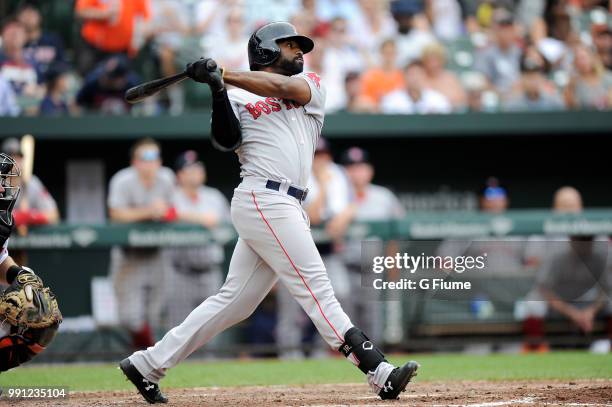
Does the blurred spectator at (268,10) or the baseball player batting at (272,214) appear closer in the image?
the baseball player batting at (272,214)

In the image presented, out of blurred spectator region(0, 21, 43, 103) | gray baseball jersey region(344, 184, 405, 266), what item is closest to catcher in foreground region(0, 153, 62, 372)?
gray baseball jersey region(344, 184, 405, 266)

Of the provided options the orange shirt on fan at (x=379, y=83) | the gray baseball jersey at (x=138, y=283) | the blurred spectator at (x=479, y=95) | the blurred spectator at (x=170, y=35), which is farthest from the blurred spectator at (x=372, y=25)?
the gray baseball jersey at (x=138, y=283)

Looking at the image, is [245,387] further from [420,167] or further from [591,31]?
[591,31]

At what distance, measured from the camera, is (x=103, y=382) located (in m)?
6.39

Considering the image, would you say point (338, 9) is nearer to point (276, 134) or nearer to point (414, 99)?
point (414, 99)

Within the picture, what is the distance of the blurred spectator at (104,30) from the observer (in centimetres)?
1020

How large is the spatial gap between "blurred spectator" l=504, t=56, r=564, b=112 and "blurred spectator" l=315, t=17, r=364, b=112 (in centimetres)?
169

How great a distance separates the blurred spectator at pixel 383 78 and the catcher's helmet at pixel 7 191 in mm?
5956

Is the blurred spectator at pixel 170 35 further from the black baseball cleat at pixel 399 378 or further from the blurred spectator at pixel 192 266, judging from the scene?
the black baseball cleat at pixel 399 378

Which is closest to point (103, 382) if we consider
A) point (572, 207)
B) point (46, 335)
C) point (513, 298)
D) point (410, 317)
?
point (46, 335)

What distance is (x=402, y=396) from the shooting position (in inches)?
196

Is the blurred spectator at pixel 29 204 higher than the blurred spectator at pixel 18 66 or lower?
lower

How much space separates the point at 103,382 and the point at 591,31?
7.86 meters

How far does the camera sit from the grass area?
6281mm
